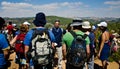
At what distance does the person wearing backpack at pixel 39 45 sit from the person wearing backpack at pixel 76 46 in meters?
0.48

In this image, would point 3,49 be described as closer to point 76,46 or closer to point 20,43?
point 76,46

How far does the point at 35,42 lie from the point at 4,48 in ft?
2.18

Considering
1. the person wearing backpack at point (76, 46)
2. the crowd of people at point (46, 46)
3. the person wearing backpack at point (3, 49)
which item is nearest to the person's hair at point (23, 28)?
the crowd of people at point (46, 46)

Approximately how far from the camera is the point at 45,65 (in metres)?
5.56

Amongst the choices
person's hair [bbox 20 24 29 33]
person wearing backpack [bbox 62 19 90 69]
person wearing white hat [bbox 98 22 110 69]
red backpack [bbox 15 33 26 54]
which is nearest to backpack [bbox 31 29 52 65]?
person wearing backpack [bbox 62 19 90 69]

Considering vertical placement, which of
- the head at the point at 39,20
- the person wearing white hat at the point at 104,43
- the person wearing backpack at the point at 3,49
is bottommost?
the person wearing white hat at the point at 104,43

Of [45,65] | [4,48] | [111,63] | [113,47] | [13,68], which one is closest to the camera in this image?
[4,48]

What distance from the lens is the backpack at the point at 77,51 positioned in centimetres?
586

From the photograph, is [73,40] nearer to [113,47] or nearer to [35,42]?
[35,42]

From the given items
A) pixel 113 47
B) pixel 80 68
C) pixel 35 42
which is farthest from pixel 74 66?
pixel 113 47

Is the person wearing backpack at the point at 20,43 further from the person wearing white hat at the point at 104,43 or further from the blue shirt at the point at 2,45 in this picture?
the blue shirt at the point at 2,45

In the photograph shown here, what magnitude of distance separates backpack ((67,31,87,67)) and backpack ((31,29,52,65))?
0.58 meters

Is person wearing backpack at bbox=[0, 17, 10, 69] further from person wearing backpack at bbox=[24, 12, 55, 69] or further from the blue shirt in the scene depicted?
person wearing backpack at bbox=[24, 12, 55, 69]

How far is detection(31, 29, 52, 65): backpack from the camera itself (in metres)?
5.48
